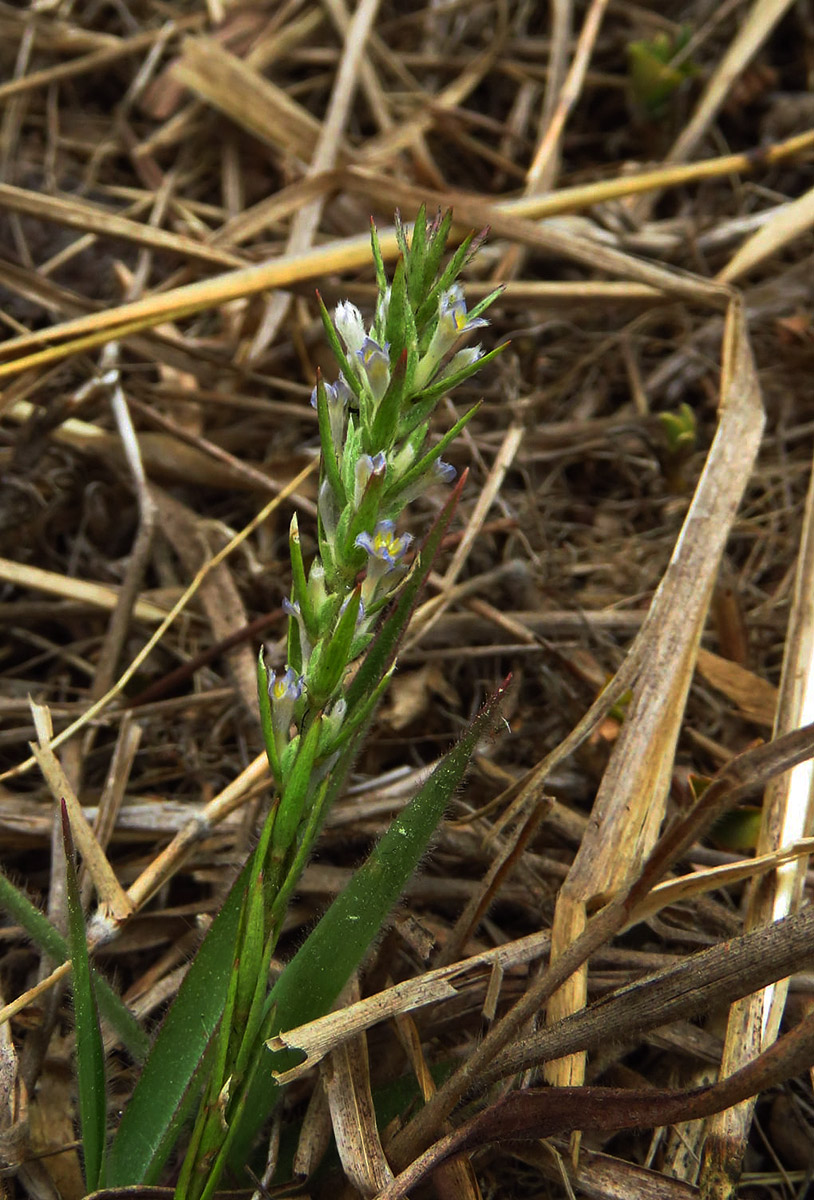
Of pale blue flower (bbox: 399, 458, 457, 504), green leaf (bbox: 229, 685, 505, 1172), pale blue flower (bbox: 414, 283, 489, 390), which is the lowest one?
green leaf (bbox: 229, 685, 505, 1172)

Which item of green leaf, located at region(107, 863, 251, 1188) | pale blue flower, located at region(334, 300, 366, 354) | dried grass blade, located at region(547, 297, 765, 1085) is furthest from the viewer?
dried grass blade, located at region(547, 297, 765, 1085)

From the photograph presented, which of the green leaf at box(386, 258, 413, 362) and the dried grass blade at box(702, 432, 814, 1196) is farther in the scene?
the dried grass blade at box(702, 432, 814, 1196)

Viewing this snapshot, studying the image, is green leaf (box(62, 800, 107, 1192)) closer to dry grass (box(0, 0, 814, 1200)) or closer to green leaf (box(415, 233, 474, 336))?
dry grass (box(0, 0, 814, 1200))

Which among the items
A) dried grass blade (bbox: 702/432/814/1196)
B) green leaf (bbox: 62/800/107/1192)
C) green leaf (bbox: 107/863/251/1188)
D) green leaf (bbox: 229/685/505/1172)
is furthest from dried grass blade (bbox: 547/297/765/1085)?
green leaf (bbox: 62/800/107/1192)

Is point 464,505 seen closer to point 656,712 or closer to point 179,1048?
point 656,712

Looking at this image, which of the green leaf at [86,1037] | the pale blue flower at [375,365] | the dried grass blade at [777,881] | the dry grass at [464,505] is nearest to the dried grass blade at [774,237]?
the dry grass at [464,505]

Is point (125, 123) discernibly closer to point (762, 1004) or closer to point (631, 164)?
point (631, 164)

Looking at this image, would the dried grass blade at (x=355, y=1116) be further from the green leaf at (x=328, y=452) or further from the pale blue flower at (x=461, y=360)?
the pale blue flower at (x=461, y=360)
